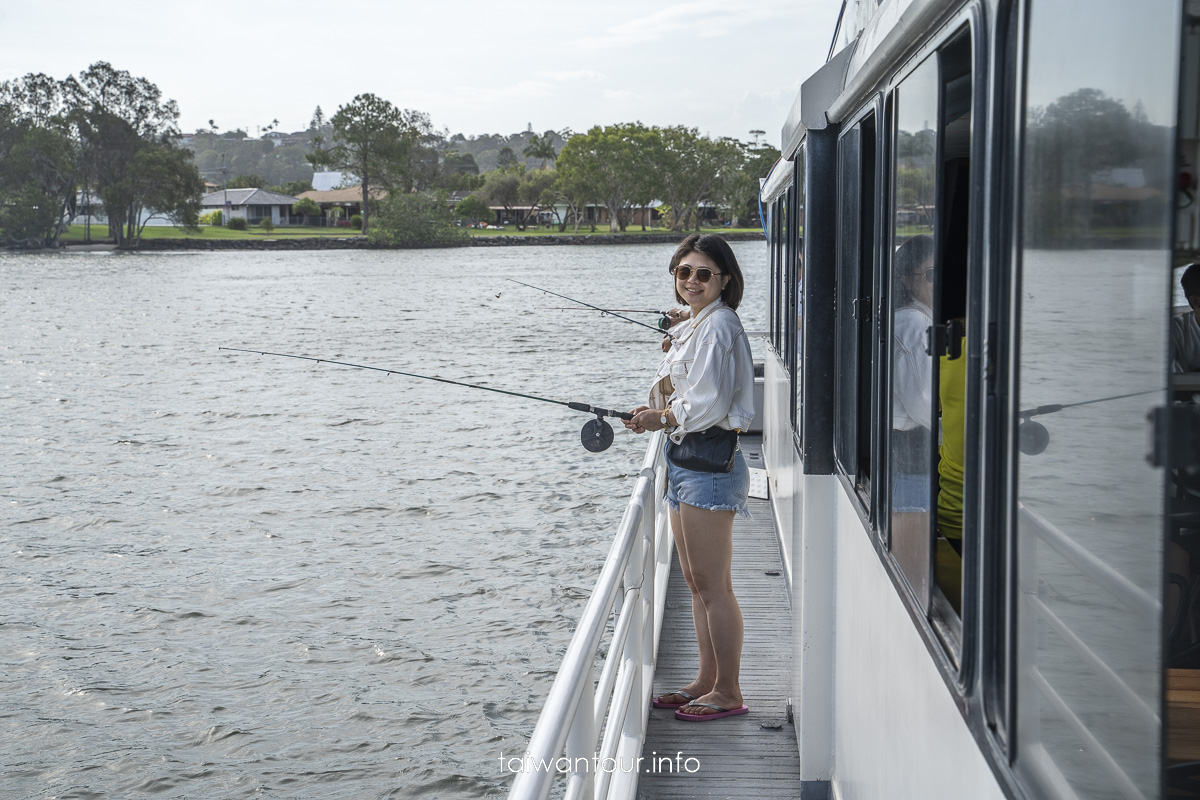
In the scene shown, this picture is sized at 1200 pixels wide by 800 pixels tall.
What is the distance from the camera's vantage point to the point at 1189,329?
2230mm

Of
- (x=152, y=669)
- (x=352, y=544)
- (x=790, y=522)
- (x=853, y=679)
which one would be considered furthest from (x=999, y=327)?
(x=352, y=544)

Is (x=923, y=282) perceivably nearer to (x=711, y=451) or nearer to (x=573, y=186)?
(x=711, y=451)

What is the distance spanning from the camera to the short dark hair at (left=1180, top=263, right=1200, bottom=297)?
209 cm

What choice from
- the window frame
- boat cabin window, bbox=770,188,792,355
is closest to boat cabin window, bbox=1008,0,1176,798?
the window frame

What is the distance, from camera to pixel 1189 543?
1.90 meters

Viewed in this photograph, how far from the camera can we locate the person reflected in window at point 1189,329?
207 centimetres

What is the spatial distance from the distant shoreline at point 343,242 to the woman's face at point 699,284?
101 m

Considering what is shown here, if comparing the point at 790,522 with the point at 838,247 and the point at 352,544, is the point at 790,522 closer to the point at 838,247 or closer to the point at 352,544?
the point at 838,247

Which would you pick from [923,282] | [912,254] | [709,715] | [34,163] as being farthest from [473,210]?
[923,282]

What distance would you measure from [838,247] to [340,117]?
381ft

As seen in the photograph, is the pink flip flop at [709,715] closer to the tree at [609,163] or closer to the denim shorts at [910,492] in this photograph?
the denim shorts at [910,492]

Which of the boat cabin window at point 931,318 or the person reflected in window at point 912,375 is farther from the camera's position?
the person reflected in window at point 912,375

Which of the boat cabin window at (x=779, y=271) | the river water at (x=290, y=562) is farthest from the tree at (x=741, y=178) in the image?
the boat cabin window at (x=779, y=271)

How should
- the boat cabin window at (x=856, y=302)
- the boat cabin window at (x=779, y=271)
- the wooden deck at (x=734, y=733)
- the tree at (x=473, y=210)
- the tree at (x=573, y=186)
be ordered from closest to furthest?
the boat cabin window at (x=856, y=302)
the wooden deck at (x=734, y=733)
the boat cabin window at (x=779, y=271)
the tree at (x=573, y=186)
the tree at (x=473, y=210)
